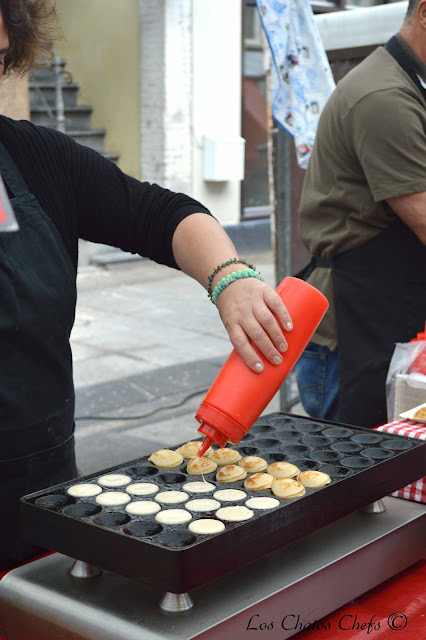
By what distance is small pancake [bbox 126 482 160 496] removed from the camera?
1.24 metres

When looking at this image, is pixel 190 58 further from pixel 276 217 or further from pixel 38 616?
pixel 38 616

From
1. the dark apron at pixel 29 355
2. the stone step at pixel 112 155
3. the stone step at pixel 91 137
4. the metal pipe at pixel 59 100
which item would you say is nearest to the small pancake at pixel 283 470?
the dark apron at pixel 29 355

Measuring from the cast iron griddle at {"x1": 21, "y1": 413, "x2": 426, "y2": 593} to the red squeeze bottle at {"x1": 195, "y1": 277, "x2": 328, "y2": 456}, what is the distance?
0.12m

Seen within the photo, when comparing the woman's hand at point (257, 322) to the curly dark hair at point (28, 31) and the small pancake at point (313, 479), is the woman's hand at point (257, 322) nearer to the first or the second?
the small pancake at point (313, 479)

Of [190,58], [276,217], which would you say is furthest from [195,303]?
[276,217]

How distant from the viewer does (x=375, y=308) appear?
2.33m

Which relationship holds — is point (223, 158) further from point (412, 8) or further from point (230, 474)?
point (230, 474)

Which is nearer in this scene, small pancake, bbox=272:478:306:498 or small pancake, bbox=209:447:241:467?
small pancake, bbox=272:478:306:498

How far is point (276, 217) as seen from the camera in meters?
3.88

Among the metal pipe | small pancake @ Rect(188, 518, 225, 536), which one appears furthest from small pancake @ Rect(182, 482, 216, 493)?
the metal pipe

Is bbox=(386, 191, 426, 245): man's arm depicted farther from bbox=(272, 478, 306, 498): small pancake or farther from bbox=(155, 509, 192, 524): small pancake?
bbox=(155, 509, 192, 524): small pancake

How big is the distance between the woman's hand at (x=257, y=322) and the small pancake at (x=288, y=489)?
0.18m

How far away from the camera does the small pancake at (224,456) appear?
1.36 meters

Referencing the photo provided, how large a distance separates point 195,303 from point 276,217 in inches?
128
